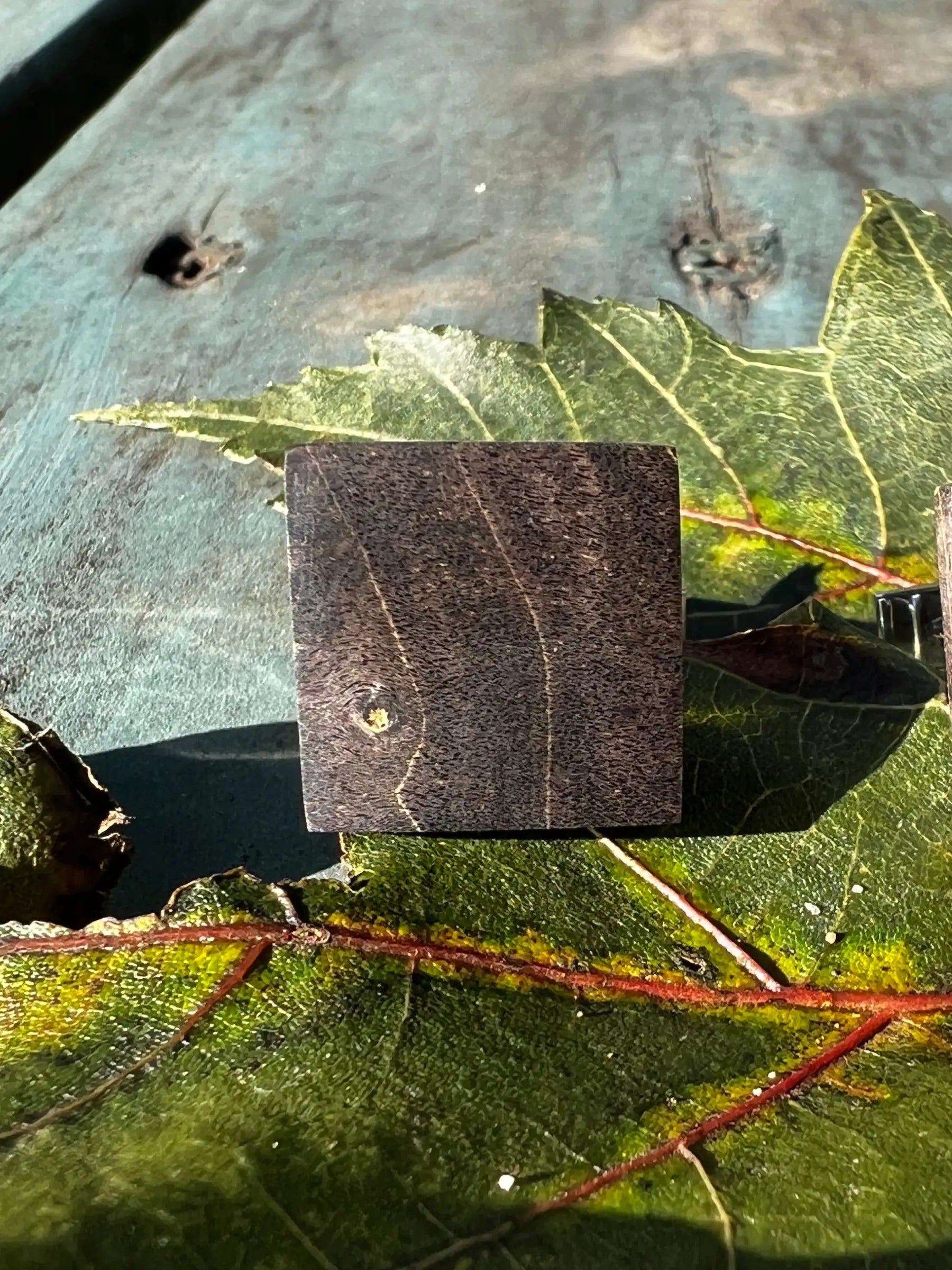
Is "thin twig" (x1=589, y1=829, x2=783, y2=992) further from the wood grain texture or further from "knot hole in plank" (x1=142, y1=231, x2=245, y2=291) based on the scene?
"knot hole in plank" (x1=142, y1=231, x2=245, y2=291)

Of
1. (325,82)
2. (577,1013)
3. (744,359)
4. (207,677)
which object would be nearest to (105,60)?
(325,82)

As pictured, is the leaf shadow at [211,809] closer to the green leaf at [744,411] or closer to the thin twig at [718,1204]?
the green leaf at [744,411]

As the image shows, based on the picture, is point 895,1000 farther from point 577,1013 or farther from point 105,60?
point 105,60

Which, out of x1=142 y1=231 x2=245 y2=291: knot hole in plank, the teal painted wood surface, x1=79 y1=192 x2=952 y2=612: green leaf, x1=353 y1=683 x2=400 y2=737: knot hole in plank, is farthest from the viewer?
x1=142 y1=231 x2=245 y2=291: knot hole in plank

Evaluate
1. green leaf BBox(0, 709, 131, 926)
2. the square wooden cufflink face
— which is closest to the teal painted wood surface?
green leaf BBox(0, 709, 131, 926)

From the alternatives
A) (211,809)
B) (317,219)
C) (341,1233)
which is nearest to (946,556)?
(341,1233)
